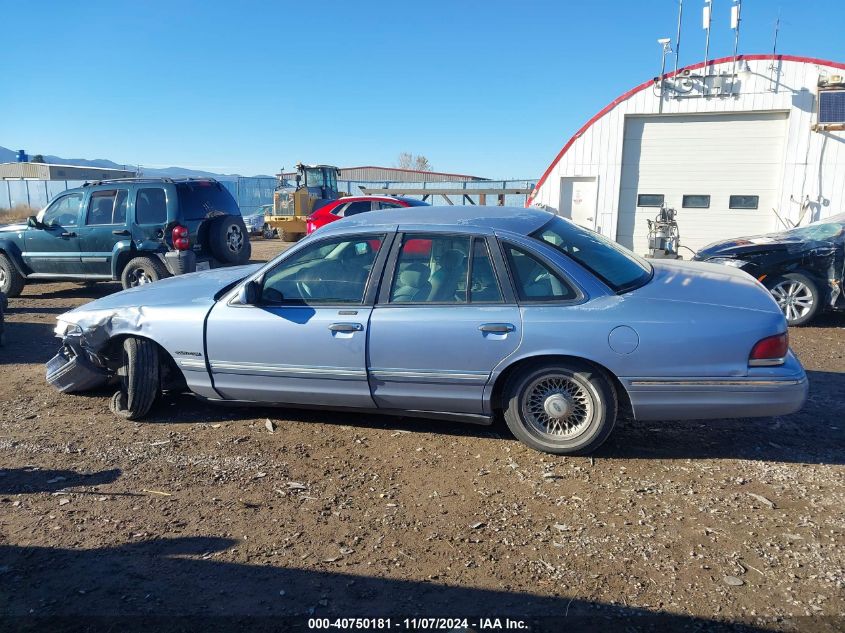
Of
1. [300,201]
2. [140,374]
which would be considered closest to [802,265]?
[140,374]

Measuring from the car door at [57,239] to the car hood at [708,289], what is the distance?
29.8 feet

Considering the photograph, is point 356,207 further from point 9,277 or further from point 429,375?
point 429,375

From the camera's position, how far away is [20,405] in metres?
5.37

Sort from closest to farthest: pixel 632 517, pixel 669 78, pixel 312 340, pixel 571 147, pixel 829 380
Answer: pixel 632 517 < pixel 312 340 < pixel 829 380 < pixel 669 78 < pixel 571 147

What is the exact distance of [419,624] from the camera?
2.64 meters

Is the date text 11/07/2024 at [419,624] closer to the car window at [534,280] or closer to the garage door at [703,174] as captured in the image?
the car window at [534,280]

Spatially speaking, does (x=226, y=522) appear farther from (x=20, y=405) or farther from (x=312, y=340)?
(x=20, y=405)

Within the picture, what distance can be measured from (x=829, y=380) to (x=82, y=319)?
261 inches

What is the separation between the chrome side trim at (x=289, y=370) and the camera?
434cm

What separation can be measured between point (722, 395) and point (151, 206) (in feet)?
27.5

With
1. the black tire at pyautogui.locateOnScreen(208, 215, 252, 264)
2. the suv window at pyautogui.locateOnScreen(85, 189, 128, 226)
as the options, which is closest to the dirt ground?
the black tire at pyautogui.locateOnScreen(208, 215, 252, 264)

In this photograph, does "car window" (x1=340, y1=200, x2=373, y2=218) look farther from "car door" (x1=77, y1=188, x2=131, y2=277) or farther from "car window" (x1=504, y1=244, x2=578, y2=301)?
"car window" (x1=504, y1=244, x2=578, y2=301)

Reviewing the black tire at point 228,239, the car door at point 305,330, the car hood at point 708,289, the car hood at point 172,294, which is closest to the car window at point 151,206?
the black tire at point 228,239

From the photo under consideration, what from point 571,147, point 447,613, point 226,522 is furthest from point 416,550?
point 571,147
